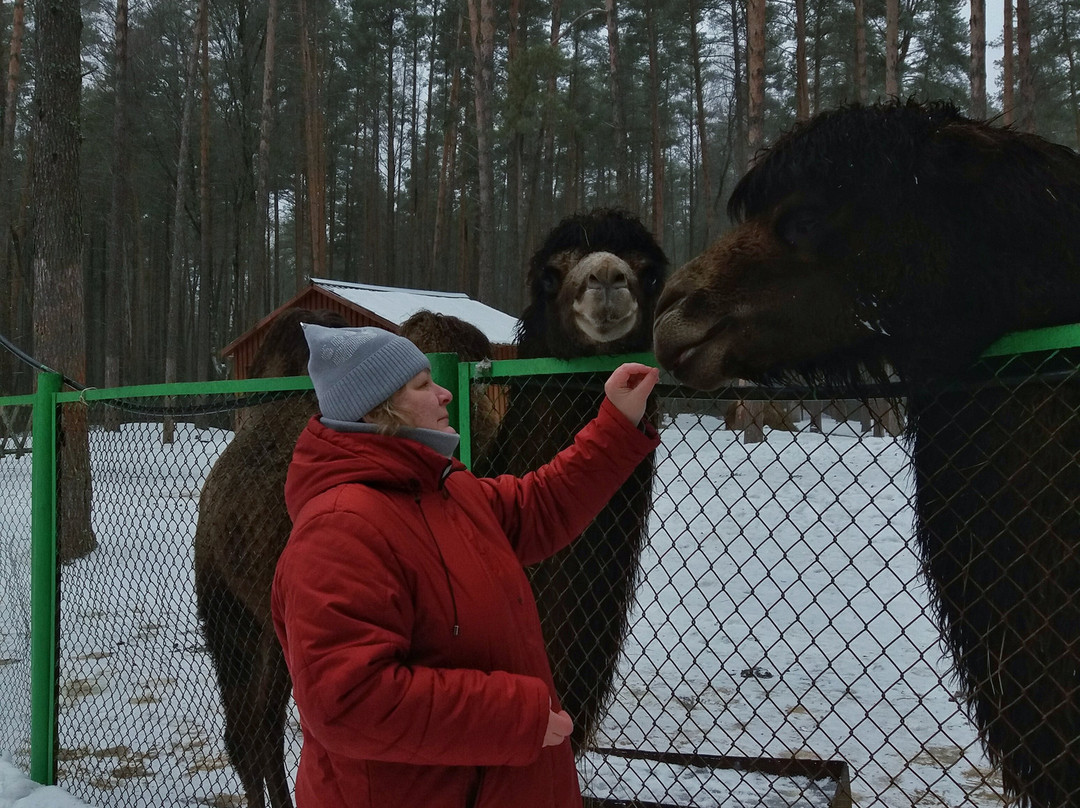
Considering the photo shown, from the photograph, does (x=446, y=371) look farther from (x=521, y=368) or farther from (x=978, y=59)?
(x=978, y=59)

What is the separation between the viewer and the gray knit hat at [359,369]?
1638mm

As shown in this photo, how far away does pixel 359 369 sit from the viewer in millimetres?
1654

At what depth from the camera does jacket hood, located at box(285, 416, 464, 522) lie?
62.0 inches

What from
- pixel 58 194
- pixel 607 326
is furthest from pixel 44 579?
pixel 58 194

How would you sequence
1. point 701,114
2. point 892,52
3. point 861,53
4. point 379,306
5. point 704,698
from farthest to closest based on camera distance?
point 701,114
point 861,53
point 379,306
point 892,52
point 704,698

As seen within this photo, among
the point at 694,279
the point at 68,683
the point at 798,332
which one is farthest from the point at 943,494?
the point at 68,683

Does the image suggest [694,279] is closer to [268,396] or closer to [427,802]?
[427,802]

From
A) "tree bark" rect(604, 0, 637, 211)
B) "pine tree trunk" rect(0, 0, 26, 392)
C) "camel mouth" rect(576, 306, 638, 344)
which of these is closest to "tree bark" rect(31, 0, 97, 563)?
"camel mouth" rect(576, 306, 638, 344)

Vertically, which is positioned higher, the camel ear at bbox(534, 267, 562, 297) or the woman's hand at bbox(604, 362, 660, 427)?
the camel ear at bbox(534, 267, 562, 297)

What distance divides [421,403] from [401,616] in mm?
442

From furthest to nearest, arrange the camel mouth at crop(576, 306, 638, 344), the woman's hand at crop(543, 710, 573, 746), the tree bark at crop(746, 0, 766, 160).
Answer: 1. the tree bark at crop(746, 0, 766, 160)
2. the camel mouth at crop(576, 306, 638, 344)
3. the woman's hand at crop(543, 710, 573, 746)

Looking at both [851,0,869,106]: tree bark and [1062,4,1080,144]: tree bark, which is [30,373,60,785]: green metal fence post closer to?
[851,0,869,106]: tree bark

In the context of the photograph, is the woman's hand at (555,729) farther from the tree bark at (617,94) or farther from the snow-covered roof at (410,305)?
the tree bark at (617,94)

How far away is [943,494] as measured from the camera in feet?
6.26
